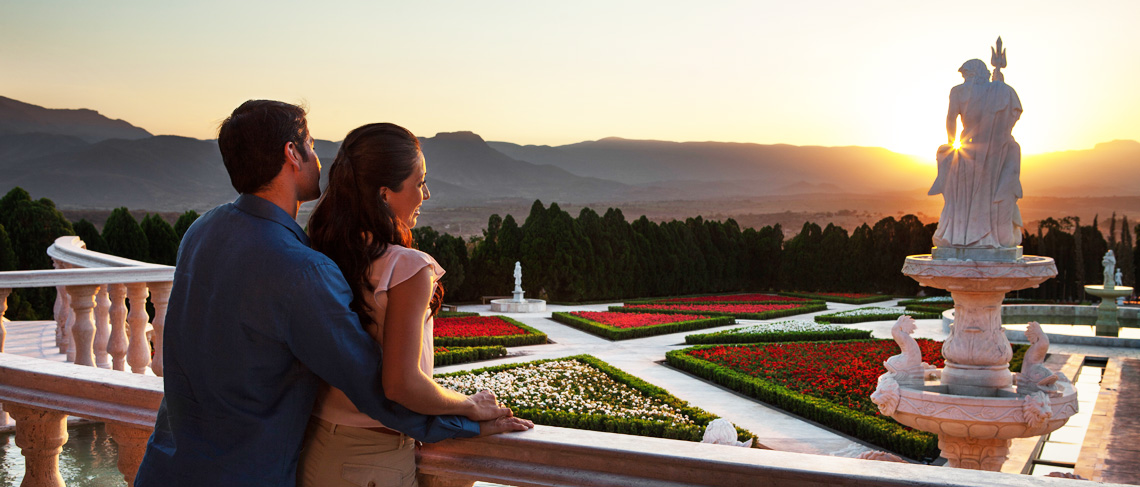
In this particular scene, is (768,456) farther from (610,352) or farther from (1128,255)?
(1128,255)

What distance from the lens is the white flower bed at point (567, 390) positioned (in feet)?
30.2

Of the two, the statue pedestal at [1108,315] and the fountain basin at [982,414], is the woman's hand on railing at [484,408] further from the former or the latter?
the statue pedestal at [1108,315]

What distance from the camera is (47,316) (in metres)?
15.6

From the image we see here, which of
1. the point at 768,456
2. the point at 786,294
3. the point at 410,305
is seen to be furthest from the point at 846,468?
the point at 786,294

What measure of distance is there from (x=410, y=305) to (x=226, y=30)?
17489 mm

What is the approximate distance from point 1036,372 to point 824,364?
219 inches

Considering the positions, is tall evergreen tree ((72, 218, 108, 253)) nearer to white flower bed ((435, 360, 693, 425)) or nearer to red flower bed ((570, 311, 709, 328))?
red flower bed ((570, 311, 709, 328))

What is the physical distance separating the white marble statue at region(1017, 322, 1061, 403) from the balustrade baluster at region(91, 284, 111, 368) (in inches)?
302

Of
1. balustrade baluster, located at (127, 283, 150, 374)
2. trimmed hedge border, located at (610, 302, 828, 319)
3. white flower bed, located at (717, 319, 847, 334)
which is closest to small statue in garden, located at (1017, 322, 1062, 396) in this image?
balustrade baluster, located at (127, 283, 150, 374)

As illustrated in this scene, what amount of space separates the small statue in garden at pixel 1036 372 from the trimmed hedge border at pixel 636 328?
32.2 feet

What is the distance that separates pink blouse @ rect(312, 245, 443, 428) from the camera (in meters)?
1.54

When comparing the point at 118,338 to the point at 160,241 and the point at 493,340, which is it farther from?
the point at 160,241

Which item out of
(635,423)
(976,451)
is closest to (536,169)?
(635,423)

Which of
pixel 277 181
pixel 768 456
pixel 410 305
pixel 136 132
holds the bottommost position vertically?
pixel 768 456
